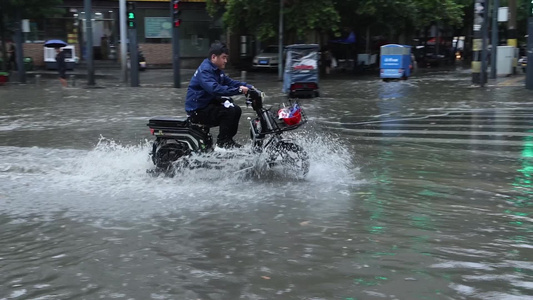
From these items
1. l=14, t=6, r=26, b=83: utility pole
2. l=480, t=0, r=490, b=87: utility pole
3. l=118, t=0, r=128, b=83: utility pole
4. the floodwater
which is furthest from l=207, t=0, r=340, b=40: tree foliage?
the floodwater

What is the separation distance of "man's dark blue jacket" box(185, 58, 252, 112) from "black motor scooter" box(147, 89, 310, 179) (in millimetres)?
229

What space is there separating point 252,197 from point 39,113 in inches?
440

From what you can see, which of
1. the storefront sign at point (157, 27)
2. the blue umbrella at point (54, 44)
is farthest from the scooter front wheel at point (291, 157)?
the storefront sign at point (157, 27)

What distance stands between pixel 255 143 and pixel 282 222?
1.85 metres

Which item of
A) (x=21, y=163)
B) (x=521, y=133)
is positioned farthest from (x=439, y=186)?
(x=21, y=163)

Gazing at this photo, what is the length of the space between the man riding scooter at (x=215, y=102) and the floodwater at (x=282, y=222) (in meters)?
0.57

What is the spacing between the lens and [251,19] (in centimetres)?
2938

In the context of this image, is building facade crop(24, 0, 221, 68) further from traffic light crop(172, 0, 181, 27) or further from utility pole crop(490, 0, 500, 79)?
utility pole crop(490, 0, 500, 79)

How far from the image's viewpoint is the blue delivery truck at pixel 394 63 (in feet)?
87.6

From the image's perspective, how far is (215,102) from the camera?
7.54 m

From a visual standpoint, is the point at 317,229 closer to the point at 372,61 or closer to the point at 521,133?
the point at 521,133

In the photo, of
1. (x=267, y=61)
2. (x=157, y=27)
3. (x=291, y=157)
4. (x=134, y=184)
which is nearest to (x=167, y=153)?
(x=134, y=184)

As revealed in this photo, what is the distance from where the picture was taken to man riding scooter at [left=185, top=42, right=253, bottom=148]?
7.35 meters

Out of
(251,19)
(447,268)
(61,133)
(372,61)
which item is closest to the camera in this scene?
(447,268)
